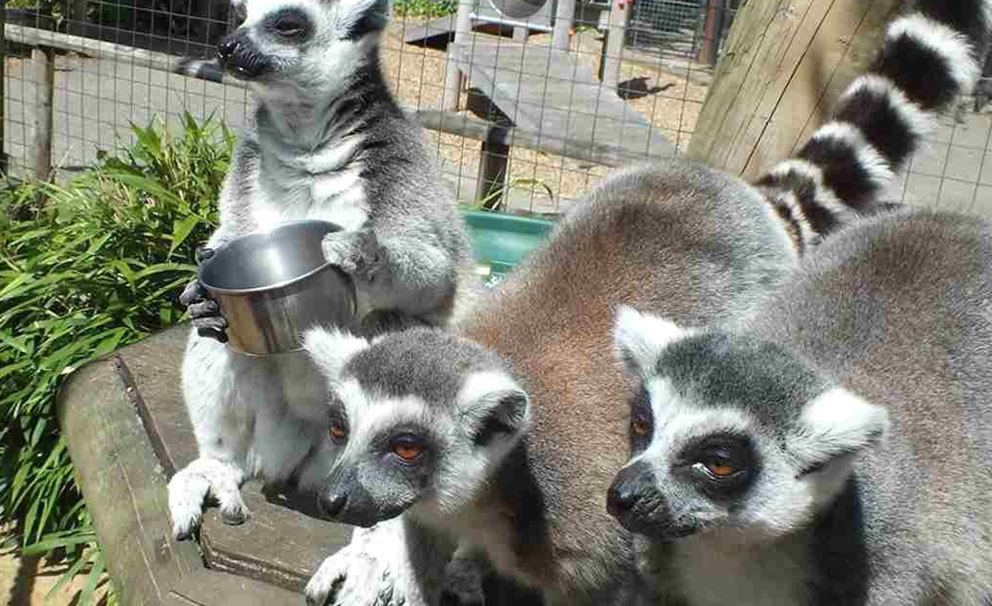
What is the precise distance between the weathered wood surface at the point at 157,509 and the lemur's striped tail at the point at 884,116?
2072 mm

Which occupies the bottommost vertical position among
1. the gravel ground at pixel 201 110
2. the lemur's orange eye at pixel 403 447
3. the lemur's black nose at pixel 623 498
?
the gravel ground at pixel 201 110

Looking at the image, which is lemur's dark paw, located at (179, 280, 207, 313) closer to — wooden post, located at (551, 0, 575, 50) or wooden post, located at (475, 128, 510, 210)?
wooden post, located at (475, 128, 510, 210)

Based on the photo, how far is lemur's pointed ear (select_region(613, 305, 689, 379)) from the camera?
287cm

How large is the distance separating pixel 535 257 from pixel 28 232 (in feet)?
12.4

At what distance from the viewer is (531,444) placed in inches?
120

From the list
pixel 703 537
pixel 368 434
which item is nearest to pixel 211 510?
pixel 368 434

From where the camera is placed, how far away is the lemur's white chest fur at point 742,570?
2785 mm

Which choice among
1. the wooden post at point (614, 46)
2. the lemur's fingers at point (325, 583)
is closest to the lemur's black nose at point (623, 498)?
the lemur's fingers at point (325, 583)

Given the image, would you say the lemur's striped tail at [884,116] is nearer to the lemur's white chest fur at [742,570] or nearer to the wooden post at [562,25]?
Result: the lemur's white chest fur at [742,570]

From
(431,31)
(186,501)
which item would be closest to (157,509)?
(186,501)

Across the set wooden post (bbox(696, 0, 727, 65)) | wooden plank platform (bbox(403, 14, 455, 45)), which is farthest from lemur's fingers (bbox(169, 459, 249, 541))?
wooden plank platform (bbox(403, 14, 455, 45))

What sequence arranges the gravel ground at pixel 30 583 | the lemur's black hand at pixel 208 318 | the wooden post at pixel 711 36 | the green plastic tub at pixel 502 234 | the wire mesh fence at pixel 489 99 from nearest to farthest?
the lemur's black hand at pixel 208 318 → the gravel ground at pixel 30 583 → the green plastic tub at pixel 502 234 → the wire mesh fence at pixel 489 99 → the wooden post at pixel 711 36

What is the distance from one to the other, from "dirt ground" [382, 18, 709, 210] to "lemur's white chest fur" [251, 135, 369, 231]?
3.01 meters

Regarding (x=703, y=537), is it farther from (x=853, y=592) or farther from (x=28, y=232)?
(x=28, y=232)
